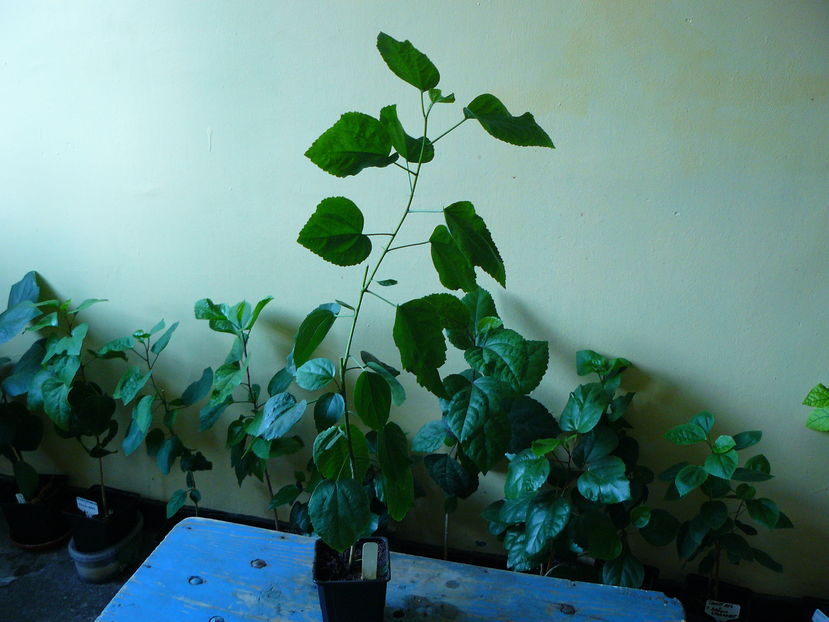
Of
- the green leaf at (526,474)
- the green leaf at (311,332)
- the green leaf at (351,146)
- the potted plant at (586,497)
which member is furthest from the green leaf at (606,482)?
the green leaf at (351,146)

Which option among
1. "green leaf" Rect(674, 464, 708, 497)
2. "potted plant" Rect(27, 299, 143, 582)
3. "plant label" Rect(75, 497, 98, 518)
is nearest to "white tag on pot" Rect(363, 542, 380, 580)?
"green leaf" Rect(674, 464, 708, 497)

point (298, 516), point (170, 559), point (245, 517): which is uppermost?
point (170, 559)

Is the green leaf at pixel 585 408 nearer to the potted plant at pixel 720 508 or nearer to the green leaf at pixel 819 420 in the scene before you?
the potted plant at pixel 720 508

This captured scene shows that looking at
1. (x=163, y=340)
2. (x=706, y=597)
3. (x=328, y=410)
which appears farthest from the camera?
(x=163, y=340)

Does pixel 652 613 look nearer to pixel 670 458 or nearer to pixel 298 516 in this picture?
pixel 670 458

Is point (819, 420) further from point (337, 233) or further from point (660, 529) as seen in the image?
point (337, 233)

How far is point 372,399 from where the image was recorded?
3.03ft

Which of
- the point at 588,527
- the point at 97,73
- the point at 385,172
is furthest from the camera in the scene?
the point at 97,73

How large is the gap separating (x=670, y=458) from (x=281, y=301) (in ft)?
3.57

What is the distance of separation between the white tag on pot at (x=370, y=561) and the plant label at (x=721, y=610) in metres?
1.00

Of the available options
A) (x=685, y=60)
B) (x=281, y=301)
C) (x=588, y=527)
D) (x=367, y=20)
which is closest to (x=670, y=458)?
(x=588, y=527)

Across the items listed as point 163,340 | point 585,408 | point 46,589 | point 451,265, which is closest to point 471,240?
point 451,265

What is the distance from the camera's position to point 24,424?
1869mm

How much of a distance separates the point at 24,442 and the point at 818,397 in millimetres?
2167
